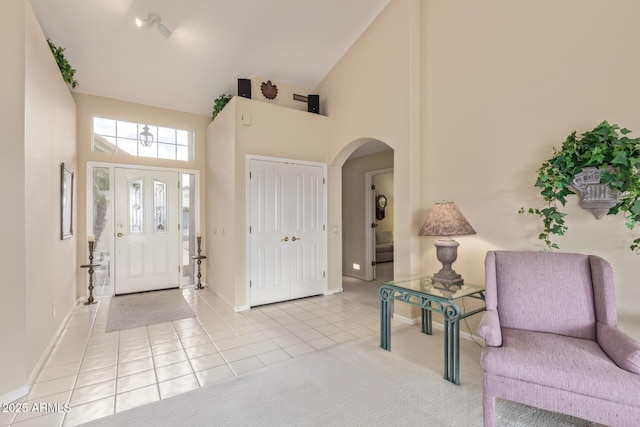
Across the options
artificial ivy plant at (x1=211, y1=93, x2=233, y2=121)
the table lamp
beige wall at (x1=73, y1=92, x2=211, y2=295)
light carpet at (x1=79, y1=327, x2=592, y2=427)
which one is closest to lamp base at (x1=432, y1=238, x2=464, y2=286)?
the table lamp

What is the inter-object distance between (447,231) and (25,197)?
3.34m

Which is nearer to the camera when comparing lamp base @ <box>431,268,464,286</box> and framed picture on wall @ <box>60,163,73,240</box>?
lamp base @ <box>431,268,464,286</box>

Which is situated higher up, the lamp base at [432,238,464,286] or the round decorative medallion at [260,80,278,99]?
the round decorative medallion at [260,80,278,99]

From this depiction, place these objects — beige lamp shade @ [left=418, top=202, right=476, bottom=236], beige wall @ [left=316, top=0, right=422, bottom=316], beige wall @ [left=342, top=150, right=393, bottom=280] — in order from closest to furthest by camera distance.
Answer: beige lamp shade @ [left=418, top=202, right=476, bottom=236] < beige wall @ [left=316, top=0, right=422, bottom=316] < beige wall @ [left=342, top=150, right=393, bottom=280]

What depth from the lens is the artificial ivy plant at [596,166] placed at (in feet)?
6.53

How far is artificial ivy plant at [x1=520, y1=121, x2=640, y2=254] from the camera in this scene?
1990mm

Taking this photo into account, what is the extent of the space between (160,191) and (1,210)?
3031 millimetres

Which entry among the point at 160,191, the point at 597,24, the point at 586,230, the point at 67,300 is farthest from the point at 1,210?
the point at 597,24

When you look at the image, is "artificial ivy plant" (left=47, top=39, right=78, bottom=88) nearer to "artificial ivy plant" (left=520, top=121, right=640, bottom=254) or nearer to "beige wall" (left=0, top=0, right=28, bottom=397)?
"beige wall" (left=0, top=0, right=28, bottom=397)

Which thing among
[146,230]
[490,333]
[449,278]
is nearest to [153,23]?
[146,230]

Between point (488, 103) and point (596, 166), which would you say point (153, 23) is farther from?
point (596, 166)

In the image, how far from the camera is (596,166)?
A: 216cm

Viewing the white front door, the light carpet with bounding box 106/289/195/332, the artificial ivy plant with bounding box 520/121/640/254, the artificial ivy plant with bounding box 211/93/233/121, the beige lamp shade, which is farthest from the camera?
the white front door

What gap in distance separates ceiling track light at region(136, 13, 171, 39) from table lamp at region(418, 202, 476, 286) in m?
3.44
